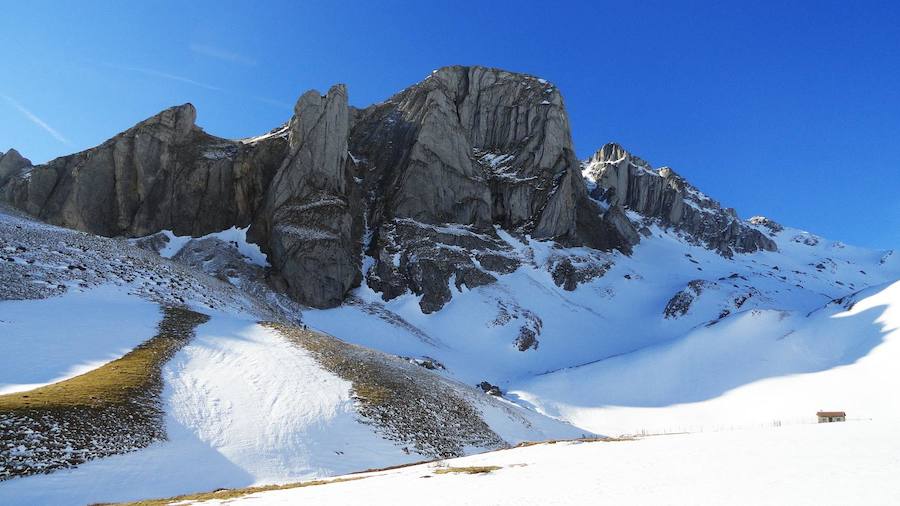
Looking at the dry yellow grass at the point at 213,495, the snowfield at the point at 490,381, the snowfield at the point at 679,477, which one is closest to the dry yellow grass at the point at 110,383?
the snowfield at the point at 490,381

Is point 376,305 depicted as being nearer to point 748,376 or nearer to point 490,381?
point 490,381

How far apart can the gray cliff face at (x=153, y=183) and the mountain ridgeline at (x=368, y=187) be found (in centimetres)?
24

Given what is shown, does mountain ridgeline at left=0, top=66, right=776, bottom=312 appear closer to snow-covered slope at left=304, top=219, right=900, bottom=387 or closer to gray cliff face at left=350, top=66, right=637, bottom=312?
gray cliff face at left=350, top=66, right=637, bottom=312

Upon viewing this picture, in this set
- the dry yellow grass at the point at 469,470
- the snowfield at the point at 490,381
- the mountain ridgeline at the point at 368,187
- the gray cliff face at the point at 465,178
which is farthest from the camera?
the gray cliff face at the point at 465,178

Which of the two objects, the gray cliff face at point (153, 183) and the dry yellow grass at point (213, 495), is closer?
the dry yellow grass at point (213, 495)

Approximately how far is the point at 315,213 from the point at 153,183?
102 ft

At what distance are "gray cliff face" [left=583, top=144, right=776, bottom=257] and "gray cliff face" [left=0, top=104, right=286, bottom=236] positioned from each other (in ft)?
359

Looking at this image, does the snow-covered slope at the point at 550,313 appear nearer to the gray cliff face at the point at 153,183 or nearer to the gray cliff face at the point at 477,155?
the gray cliff face at the point at 477,155

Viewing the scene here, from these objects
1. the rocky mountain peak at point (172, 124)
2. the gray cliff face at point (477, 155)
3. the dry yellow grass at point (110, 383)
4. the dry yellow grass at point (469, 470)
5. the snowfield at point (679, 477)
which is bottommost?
the dry yellow grass at point (110, 383)

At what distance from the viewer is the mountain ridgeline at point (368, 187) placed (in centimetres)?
9031

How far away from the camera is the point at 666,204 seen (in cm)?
17488

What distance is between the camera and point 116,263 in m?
46.6

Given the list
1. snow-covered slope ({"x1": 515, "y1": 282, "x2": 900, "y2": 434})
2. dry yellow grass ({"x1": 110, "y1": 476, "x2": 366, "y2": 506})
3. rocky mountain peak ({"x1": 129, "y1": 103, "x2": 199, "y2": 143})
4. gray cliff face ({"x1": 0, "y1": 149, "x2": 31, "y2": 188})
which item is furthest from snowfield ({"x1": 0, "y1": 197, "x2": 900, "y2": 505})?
gray cliff face ({"x1": 0, "y1": 149, "x2": 31, "y2": 188})

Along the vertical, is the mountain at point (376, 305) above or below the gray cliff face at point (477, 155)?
below
